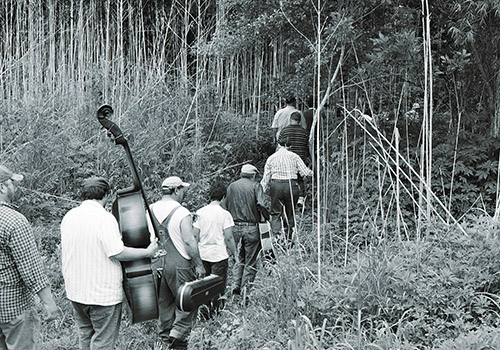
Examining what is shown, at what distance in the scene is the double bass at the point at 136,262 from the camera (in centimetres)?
367

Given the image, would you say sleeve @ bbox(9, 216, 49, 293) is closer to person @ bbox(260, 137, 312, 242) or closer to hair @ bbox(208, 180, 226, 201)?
hair @ bbox(208, 180, 226, 201)

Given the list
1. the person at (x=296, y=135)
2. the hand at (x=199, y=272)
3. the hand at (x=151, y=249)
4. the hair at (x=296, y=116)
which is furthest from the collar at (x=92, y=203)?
the hair at (x=296, y=116)

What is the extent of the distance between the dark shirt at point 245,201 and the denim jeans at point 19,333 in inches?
108

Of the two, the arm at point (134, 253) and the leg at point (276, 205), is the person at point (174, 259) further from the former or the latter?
the leg at point (276, 205)

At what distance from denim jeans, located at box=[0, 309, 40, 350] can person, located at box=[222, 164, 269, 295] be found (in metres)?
2.67

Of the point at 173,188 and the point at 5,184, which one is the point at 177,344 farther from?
the point at 5,184

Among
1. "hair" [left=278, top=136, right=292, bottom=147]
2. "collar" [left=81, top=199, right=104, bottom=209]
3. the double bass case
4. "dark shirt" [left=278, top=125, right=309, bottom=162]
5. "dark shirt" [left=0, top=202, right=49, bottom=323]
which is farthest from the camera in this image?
"dark shirt" [left=278, top=125, right=309, bottom=162]

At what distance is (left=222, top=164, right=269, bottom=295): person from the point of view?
19.1 ft

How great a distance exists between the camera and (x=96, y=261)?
354 cm

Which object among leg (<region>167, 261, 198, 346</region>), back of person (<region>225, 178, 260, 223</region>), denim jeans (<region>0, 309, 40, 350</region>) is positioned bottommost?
leg (<region>167, 261, 198, 346</region>)

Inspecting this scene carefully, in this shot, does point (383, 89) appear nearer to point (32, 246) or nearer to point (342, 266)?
point (342, 266)

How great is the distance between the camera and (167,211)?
4391mm

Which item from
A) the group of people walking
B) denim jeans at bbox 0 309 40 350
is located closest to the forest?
the group of people walking

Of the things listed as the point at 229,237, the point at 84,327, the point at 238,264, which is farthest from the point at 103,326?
the point at 238,264
